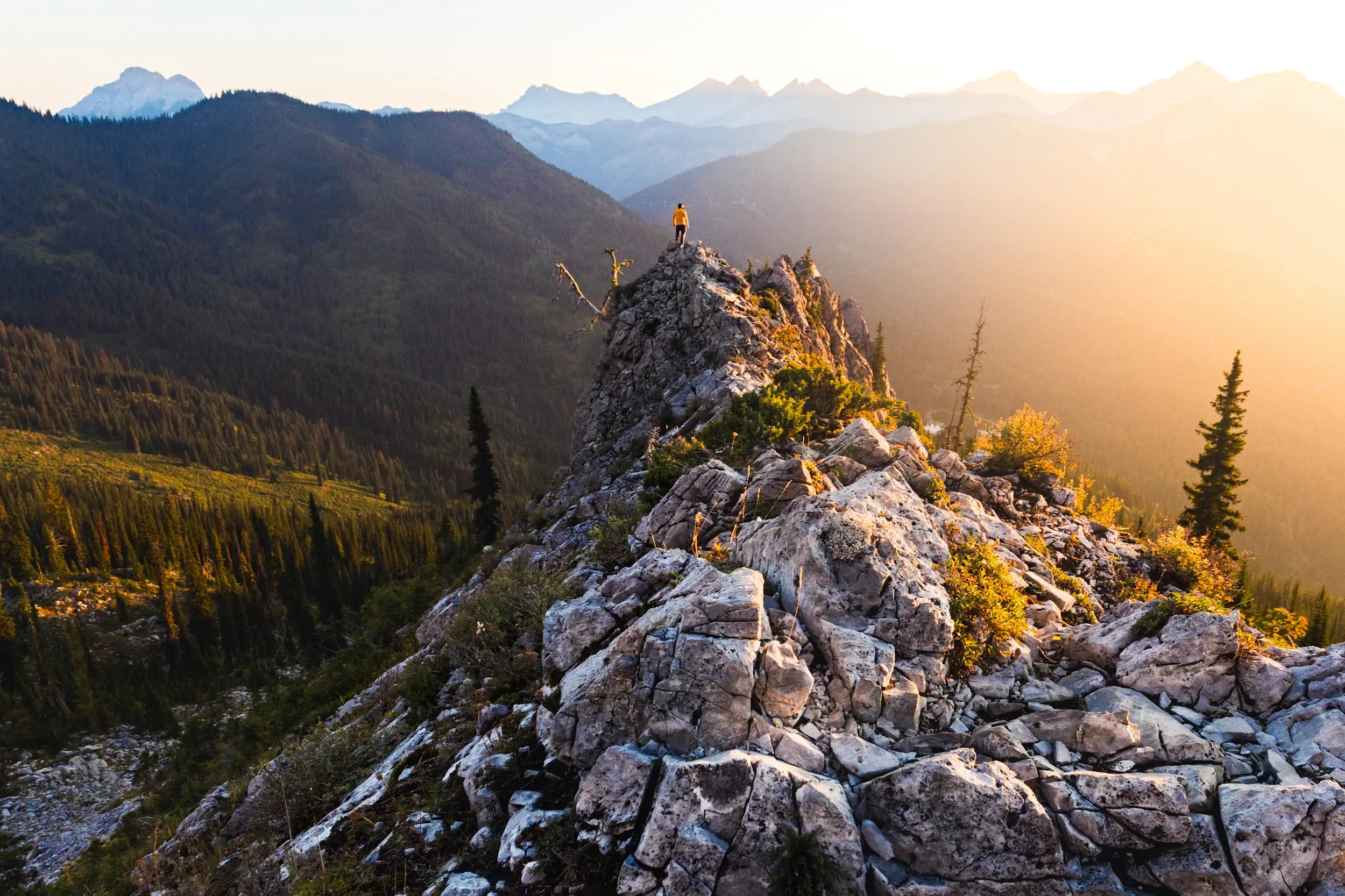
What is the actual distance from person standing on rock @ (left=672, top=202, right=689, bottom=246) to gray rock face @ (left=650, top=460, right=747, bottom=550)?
65.4 ft

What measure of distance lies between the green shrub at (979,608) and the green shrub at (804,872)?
13.1 ft

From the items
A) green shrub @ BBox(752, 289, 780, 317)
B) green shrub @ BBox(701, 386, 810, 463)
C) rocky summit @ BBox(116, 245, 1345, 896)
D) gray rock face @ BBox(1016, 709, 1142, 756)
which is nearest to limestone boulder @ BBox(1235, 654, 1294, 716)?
rocky summit @ BBox(116, 245, 1345, 896)

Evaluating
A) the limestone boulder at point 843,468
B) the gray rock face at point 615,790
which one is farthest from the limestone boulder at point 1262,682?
the gray rock face at point 615,790

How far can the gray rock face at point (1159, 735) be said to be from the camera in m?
7.88

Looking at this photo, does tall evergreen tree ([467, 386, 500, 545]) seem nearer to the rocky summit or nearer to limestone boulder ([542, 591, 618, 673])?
the rocky summit

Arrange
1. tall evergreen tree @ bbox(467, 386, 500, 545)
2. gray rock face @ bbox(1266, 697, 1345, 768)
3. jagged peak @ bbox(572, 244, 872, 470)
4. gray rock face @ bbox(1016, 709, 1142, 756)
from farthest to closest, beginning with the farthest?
tall evergreen tree @ bbox(467, 386, 500, 545) < jagged peak @ bbox(572, 244, 872, 470) < gray rock face @ bbox(1016, 709, 1142, 756) < gray rock face @ bbox(1266, 697, 1345, 768)

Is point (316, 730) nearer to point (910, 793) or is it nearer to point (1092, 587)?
point (910, 793)

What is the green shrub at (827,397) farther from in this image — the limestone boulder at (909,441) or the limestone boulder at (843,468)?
the limestone boulder at (843,468)

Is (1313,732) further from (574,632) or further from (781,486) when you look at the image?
(574,632)

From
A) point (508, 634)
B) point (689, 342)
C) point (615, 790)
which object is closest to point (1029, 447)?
point (508, 634)

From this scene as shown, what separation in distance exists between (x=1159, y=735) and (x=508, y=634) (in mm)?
11638

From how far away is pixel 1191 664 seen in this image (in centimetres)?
911

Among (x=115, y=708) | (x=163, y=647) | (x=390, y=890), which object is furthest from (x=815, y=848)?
(x=163, y=647)

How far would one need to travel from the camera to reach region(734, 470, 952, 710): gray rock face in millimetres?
9328
